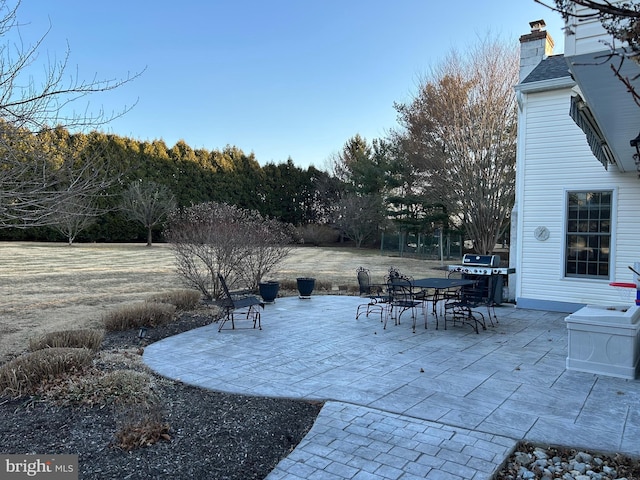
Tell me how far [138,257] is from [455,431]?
19693mm

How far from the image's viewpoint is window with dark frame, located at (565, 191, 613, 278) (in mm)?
7660

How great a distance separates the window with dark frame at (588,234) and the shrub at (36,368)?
27.1ft

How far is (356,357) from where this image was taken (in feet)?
16.9

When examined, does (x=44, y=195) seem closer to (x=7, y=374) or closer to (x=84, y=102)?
(x=84, y=102)

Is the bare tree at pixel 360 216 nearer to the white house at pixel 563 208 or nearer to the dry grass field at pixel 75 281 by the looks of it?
the dry grass field at pixel 75 281

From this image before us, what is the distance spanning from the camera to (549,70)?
8398mm

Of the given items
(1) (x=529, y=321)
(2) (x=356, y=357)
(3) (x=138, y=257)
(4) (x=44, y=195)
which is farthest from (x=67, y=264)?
(1) (x=529, y=321)

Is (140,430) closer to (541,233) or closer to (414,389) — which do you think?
(414,389)

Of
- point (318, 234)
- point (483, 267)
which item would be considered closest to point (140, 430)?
point (483, 267)

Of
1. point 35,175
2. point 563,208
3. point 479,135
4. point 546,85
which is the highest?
point 479,135

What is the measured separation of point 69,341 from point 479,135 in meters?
14.0

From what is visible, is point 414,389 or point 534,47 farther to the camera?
point 534,47

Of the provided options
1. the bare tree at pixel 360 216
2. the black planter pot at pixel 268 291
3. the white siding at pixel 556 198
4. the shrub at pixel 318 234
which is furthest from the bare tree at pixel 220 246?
the shrub at pixel 318 234

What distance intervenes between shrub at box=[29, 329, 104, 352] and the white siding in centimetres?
780
